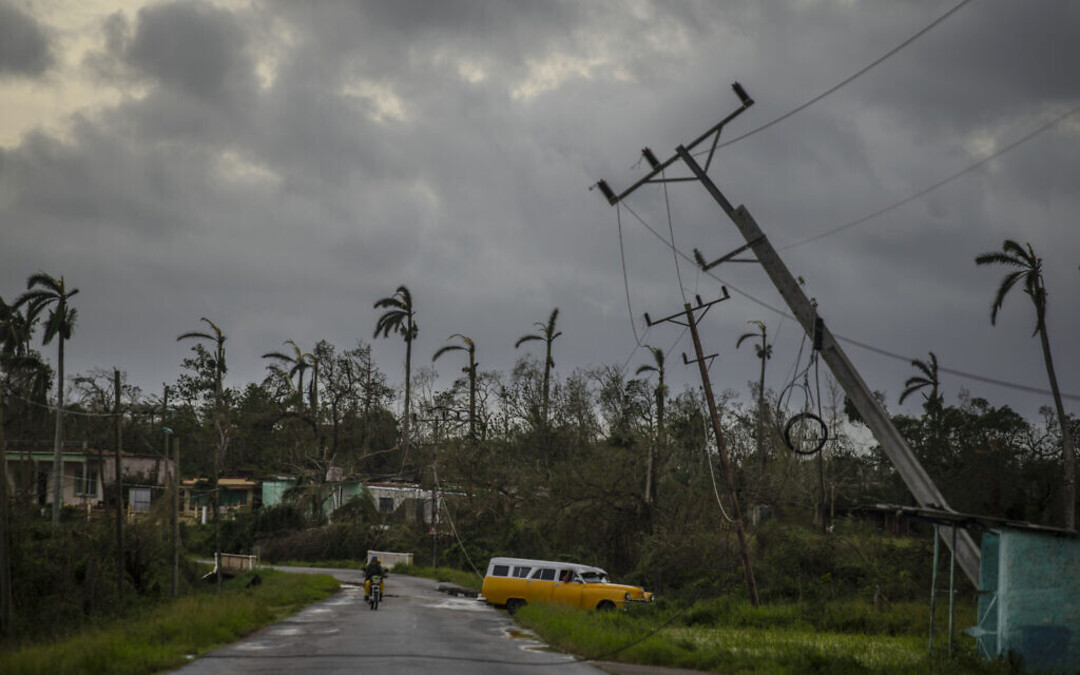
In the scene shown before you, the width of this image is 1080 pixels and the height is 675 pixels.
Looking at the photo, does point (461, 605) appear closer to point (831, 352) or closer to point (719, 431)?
point (719, 431)

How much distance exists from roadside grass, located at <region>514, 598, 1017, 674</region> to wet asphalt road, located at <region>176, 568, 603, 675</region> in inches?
48.1

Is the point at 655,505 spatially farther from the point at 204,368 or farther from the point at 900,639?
the point at 204,368

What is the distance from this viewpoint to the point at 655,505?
46.4 metres

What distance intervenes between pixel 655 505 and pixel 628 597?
1497 centimetres

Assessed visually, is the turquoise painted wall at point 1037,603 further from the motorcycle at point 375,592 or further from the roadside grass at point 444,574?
the roadside grass at point 444,574

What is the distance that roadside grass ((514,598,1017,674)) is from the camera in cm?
1791

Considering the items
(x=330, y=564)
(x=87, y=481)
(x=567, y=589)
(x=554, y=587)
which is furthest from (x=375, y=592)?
(x=87, y=481)

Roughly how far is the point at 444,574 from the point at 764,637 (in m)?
29.5

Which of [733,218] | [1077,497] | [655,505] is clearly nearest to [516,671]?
[733,218]

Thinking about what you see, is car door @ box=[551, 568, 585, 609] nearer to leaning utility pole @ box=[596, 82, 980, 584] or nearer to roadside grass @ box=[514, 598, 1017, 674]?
roadside grass @ box=[514, 598, 1017, 674]

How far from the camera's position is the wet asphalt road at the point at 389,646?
17281mm

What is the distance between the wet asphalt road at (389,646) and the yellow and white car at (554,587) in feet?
3.70

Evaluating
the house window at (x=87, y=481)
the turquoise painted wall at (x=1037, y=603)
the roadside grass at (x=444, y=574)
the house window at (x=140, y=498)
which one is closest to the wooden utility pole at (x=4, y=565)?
the turquoise painted wall at (x=1037, y=603)

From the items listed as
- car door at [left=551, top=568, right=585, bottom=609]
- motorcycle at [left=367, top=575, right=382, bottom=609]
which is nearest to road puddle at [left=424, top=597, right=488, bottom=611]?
motorcycle at [left=367, top=575, right=382, bottom=609]
